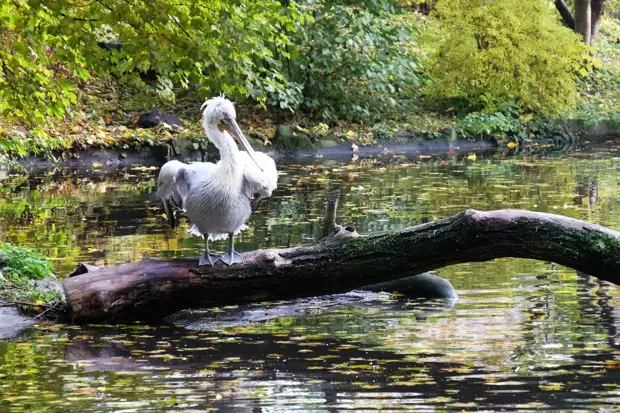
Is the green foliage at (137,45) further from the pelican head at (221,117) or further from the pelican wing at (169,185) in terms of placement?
the pelican wing at (169,185)

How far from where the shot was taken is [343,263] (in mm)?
7797

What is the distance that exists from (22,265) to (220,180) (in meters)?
2.19

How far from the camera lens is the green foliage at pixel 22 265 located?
9148 millimetres

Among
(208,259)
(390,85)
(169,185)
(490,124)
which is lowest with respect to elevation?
(208,259)

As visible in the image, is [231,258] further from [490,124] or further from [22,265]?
[490,124]

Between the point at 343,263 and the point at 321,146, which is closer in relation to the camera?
the point at 343,263

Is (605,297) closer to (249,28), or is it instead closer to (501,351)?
(501,351)

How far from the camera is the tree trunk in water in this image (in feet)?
100

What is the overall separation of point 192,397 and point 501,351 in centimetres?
216

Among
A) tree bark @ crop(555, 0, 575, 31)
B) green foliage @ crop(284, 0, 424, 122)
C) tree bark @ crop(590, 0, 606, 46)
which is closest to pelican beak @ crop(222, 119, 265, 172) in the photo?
green foliage @ crop(284, 0, 424, 122)

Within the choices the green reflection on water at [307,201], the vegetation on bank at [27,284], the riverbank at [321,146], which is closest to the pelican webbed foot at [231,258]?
the vegetation on bank at [27,284]

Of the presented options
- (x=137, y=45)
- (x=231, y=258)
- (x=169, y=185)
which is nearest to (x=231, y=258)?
(x=231, y=258)

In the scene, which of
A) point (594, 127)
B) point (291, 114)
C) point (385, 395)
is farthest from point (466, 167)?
point (385, 395)

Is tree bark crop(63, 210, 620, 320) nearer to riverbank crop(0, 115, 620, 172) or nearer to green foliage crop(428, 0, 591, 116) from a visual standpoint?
riverbank crop(0, 115, 620, 172)
